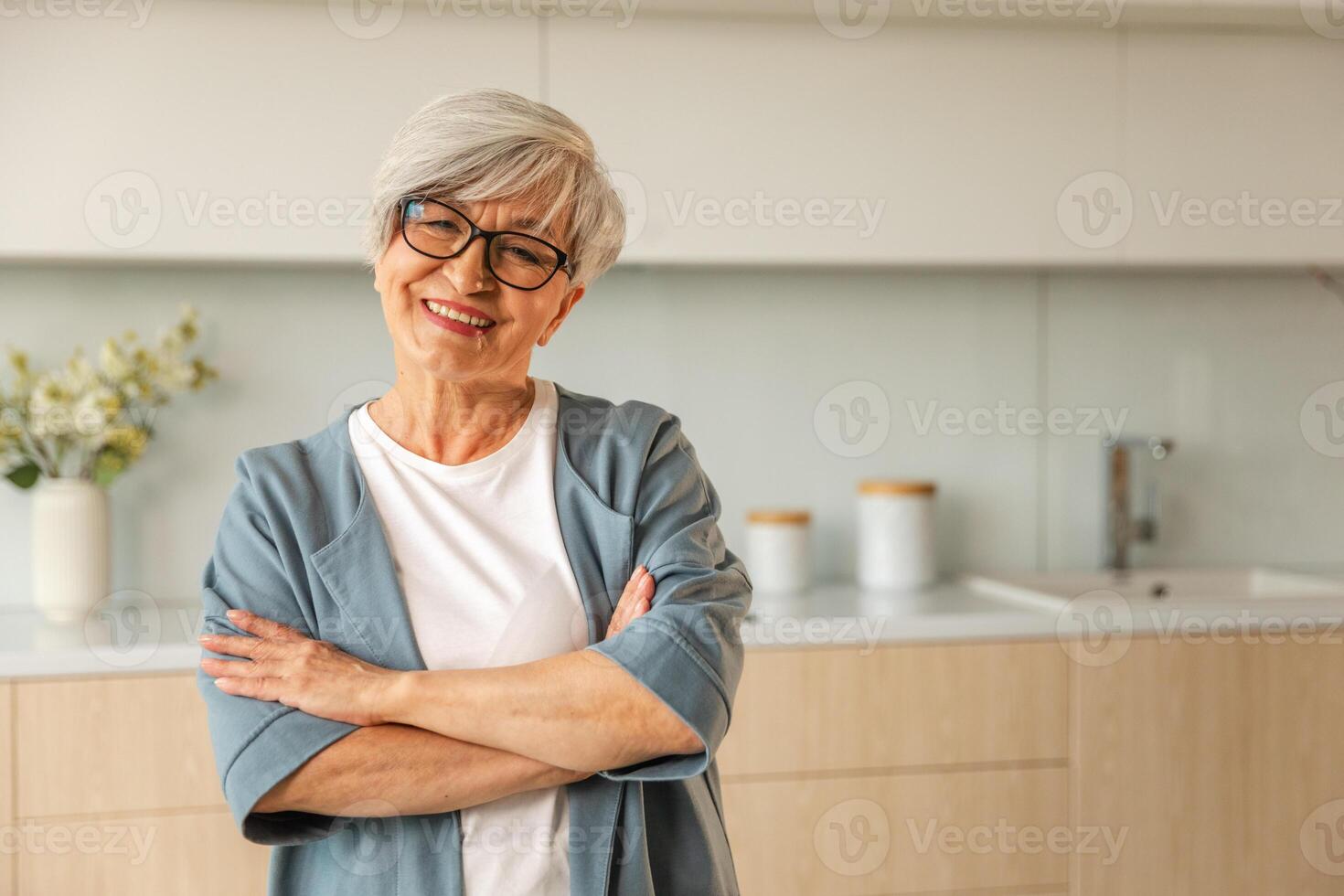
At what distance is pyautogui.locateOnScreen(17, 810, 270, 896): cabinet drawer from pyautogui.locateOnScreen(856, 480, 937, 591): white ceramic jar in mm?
1298

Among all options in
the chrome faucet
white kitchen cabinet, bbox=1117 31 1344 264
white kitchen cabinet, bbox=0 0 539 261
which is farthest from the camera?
the chrome faucet

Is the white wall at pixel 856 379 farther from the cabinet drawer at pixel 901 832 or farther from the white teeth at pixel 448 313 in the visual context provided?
the white teeth at pixel 448 313

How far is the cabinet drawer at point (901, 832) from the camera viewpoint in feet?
6.70

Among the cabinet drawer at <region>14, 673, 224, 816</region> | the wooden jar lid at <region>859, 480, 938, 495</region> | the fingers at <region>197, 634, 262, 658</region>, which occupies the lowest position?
the cabinet drawer at <region>14, 673, 224, 816</region>

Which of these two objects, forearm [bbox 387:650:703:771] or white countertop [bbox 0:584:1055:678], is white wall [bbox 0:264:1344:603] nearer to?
white countertop [bbox 0:584:1055:678]

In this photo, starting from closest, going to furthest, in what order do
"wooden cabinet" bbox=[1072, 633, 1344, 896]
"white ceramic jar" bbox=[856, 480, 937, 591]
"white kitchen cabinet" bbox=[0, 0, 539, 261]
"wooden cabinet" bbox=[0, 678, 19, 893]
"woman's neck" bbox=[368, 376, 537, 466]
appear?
"woman's neck" bbox=[368, 376, 537, 466]
"wooden cabinet" bbox=[0, 678, 19, 893]
"white kitchen cabinet" bbox=[0, 0, 539, 261]
"wooden cabinet" bbox=[1072, 633, 1344, 896]
"white ceramic jar" bbox=[856, 480, 937, 591]

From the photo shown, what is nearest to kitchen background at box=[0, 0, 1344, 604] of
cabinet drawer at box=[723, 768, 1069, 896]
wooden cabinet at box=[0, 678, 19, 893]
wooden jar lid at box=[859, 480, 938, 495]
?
wooden jar lid at box=[859, 480, 938, 495]

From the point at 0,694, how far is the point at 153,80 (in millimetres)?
1059

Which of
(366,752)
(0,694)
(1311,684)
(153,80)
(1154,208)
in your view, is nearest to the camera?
(366,752)

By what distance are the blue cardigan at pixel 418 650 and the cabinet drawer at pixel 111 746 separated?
0.97 metres

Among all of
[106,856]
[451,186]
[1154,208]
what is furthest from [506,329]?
[1154,208]

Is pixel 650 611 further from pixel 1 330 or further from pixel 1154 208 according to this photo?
pixel 1 330

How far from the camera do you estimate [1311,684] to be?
7.05ft

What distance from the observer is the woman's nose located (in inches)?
39.5
